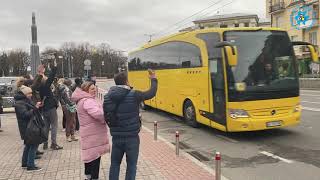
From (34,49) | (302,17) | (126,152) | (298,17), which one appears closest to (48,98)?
(126,152)

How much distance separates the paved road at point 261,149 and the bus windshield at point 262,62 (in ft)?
4.72

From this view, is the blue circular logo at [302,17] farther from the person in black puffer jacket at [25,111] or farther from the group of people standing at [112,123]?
the group of people standing at [112,123]

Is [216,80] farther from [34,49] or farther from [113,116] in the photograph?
[34,49]

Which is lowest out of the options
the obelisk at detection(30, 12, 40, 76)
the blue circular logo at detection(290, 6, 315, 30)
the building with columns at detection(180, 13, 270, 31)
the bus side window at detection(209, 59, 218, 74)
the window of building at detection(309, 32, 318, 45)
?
the bus side window at detection(209, 59, 218, 74)

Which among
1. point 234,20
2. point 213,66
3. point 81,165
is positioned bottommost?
point 81,165

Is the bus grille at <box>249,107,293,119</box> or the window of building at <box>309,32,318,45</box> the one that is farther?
the window of building at <box>309,32,318,45</box>

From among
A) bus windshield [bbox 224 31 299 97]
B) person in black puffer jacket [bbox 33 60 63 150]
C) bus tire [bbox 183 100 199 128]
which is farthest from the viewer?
bus tire [bbox 183 100 199 128]

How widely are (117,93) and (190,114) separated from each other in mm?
8410

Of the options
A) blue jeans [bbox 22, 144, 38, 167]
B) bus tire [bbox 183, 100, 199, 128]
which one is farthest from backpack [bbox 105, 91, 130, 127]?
bus tire [bbox 183, 100, 199, 128]

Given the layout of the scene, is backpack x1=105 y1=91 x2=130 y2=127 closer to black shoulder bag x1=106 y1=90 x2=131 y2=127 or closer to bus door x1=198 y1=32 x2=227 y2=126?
black shoulder bag x1=106 y1=90 x2=131 y2=127

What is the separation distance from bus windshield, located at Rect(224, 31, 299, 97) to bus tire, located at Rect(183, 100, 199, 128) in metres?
2.85

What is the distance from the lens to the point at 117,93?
5219 mm

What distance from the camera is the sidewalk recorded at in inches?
276

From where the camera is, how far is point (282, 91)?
35.5 feet
